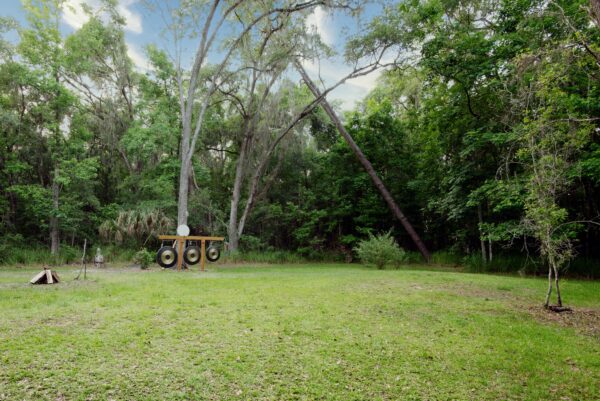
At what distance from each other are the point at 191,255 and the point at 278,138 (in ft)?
21.6

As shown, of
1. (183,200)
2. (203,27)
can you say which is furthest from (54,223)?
(203,27)

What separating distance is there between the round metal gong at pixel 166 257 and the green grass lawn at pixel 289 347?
123 inches

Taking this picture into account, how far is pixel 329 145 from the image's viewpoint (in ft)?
59.5

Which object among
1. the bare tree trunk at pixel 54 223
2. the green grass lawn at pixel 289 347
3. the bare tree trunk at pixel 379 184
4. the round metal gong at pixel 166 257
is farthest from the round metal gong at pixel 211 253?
the bare tree trunk at pixel 379 184

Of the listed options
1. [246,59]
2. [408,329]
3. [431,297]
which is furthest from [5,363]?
[246,59]

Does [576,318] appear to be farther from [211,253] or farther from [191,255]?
[191,255]

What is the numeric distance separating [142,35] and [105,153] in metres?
5.36

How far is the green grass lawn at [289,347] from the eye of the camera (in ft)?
8.91

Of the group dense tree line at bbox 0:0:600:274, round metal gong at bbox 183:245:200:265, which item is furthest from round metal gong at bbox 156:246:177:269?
dense tree line at bbox 0:0:600:274

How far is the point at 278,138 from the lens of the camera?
585 inches

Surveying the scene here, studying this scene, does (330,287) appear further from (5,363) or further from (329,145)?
(329,145)

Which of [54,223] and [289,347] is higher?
[54,223]

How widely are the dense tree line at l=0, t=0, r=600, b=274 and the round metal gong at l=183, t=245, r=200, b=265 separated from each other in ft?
7.75

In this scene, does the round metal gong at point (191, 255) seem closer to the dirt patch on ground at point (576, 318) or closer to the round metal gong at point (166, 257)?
the round metal gong at point (166, 257)
